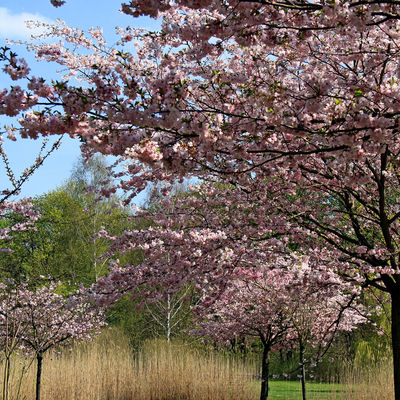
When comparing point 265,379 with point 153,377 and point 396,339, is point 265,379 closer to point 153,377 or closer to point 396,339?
point 153,377

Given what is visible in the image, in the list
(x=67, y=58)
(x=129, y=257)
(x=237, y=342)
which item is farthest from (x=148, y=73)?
(x=129, y=257)

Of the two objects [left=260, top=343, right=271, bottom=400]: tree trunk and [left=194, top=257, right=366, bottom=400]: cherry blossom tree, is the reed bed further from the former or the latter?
[left=260, top=343, right=271, bottom=400]: tree trunk

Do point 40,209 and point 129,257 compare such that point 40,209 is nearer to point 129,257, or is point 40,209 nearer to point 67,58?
point 129,257

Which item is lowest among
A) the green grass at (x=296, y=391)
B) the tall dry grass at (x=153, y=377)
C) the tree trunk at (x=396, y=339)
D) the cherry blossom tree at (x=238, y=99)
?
the green grass at (x=296, y=391)

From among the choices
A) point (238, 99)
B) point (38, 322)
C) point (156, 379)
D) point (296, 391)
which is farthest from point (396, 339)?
point (296, 391)

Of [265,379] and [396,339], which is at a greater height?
[396,339]

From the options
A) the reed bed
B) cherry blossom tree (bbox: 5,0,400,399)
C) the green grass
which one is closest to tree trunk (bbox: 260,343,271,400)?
the reed bed

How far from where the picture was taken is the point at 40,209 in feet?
87.0

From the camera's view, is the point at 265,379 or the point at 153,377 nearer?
the point at 265,379

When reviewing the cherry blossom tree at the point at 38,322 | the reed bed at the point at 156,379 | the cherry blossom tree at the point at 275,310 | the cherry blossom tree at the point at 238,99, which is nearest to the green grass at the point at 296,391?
the reed bed at the point at 156,379

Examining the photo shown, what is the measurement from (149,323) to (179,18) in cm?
1574

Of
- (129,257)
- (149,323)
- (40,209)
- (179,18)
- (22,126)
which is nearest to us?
(22,126)

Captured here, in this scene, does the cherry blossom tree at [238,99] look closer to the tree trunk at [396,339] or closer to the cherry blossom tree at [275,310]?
the tree trunk at [396,339]

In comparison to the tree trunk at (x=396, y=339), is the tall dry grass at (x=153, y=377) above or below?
below
